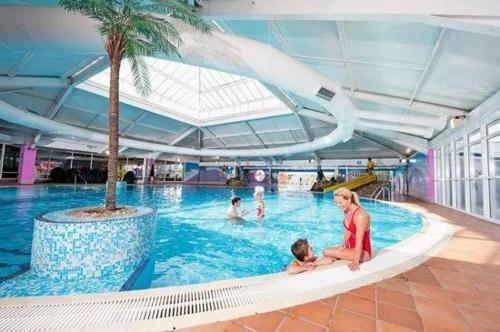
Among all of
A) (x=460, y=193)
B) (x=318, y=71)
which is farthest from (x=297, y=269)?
(x=460, y=193)

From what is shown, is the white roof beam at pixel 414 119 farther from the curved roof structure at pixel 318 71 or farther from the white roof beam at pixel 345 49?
the white roof beam at pixel 345 49

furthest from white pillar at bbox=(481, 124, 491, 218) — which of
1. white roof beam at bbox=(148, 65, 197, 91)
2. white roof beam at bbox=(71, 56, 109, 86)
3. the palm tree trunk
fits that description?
white roof beam at bbox=(148, 65, 197, 91)

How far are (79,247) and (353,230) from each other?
334 cm

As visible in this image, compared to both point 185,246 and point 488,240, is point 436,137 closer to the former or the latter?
point 488,240

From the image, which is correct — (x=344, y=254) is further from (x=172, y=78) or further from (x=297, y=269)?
(x=172, y=78)

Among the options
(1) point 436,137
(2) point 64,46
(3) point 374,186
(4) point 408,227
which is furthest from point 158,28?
(3) point 374,186

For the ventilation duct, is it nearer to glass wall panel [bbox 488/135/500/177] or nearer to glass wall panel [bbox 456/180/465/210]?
glass wall panel [bbox 488/135/500/177]

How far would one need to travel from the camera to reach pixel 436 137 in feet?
33.9

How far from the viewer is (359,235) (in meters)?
2.40

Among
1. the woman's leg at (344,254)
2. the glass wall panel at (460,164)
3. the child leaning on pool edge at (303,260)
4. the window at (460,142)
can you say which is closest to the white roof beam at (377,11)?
the woman's leg at (344,254)

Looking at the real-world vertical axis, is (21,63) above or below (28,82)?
above

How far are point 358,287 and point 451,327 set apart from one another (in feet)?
2.12

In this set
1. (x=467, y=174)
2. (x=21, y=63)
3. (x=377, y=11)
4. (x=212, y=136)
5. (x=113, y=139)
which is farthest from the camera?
(x=212, y=136)

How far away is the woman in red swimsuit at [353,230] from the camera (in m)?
2.42
